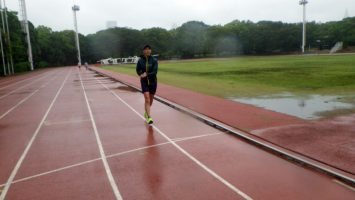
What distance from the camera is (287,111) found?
1021 centimetres

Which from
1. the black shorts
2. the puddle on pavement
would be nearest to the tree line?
the puddle on pavement

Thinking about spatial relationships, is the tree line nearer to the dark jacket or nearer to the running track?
the dark jacket

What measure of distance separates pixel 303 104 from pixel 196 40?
89.4 m

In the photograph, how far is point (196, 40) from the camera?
99.0 m

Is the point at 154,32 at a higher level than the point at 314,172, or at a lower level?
higher

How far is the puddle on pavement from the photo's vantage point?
32.5 feet

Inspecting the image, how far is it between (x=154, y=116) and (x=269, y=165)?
537 centimetres

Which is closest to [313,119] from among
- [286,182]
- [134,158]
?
[286,182]

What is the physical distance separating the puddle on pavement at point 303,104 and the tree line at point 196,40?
264ft

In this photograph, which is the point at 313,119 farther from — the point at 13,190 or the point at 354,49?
the point at 354,49

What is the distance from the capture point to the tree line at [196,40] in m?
88.4

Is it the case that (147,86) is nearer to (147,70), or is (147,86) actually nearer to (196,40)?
(147,70)

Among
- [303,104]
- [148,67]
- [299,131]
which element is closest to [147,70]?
[148,67]

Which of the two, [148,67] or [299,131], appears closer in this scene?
[299,131]
